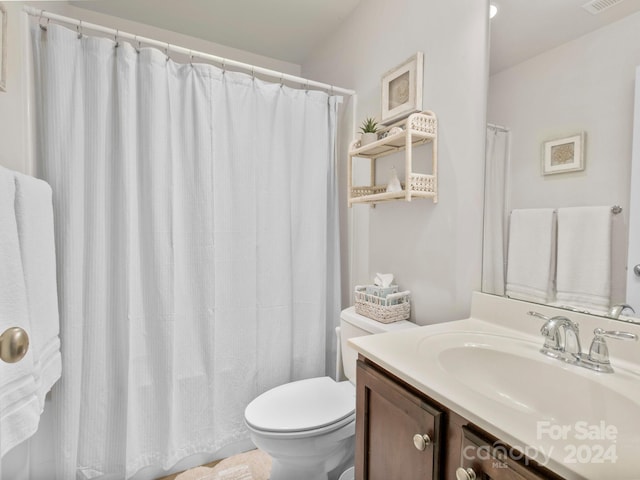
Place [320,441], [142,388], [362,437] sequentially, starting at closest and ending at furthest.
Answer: [362,437] < [320,441] < [142,388]

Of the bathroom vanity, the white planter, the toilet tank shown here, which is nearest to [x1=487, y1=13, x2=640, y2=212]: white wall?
the bathroom vanity

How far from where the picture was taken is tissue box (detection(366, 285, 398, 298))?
1434mm

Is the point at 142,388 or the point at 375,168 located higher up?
the point at 375,168

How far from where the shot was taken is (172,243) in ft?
4.91

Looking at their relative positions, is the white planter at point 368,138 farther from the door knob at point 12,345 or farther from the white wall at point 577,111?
the door knob at point 12,345

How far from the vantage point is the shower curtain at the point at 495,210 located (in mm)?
1110

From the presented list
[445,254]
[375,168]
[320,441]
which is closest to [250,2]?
[375,168]

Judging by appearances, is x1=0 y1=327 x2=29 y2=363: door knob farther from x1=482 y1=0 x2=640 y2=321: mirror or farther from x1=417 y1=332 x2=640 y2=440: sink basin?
x1=482 y1=0 x2=640 y2=321: mirror

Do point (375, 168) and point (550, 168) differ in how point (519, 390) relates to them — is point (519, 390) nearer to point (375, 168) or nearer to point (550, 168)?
point (550, 168)

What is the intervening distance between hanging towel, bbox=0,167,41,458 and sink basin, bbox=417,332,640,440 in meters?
1.07

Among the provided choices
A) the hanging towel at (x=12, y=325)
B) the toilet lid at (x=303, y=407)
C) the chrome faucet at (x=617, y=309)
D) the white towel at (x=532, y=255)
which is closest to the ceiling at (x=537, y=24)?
the white towel at (x=532, y=255)

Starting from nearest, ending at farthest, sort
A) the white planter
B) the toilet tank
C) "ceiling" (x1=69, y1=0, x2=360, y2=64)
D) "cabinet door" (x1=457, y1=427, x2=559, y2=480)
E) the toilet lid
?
1. "cabinet door" (x1=457, y1=427, x2=559, y2=480)
2. the toilet lid
3. the toilet tank
4. the white planter
5. "ceiling" (x1=69, y1=0, x2=360, y2=64)

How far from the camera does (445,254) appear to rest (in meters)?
1.30

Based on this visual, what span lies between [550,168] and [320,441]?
124cm
